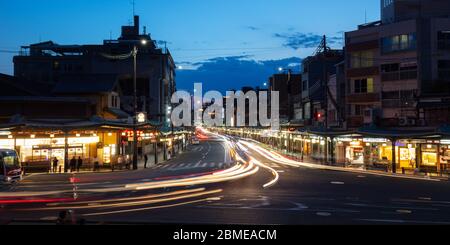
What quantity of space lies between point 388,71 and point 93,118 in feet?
104

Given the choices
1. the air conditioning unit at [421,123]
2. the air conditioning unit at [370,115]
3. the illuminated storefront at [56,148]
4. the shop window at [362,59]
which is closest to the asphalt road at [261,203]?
the illuminated storefront at [56,148]

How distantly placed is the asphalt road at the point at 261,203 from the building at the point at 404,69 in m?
14.0

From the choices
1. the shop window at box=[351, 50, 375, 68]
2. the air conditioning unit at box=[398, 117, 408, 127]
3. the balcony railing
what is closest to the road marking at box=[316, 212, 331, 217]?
the air conditioning unit at box=[398, 117, 408, 127]

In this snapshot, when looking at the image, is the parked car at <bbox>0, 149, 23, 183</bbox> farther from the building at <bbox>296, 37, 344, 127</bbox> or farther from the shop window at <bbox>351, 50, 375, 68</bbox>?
the building at <bbox>296, 37, 344, 127</bbox>

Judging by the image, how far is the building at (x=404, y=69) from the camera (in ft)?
146

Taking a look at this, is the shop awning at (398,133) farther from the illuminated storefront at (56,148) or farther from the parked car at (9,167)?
the parked car at (9,167)

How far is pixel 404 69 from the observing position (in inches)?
1901

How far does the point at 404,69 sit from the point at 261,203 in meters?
33.1

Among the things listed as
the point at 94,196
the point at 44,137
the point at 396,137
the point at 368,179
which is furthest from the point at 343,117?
the point at 94,196

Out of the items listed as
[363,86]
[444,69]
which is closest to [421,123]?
[444,69]

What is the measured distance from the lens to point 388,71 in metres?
49.4

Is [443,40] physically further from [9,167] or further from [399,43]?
[9,167]

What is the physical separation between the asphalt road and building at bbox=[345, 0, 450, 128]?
13956mm
